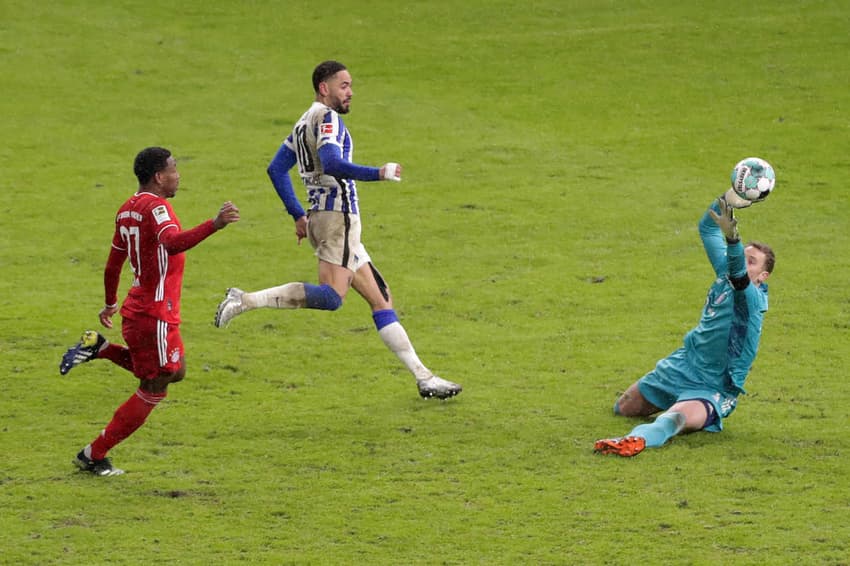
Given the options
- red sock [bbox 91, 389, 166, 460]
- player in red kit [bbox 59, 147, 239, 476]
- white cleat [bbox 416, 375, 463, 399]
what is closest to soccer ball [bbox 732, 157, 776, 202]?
white cleat [bbox 416, 375, 463, 399]

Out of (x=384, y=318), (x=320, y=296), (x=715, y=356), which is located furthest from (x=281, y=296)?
(x=715, y=356)

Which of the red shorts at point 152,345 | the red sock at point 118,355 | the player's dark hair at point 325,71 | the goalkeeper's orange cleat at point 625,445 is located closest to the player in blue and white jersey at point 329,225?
the player's dark hair at point 325,71

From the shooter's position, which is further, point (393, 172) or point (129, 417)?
point (393, 172)

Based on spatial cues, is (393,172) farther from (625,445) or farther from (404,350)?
(625,445)

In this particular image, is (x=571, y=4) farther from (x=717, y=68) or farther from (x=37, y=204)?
(x=37, y=204)

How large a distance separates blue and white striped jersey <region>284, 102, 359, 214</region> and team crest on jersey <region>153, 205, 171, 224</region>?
1801mm

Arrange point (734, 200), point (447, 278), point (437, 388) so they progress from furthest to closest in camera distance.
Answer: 1. point (447, 278)
2. point (437, 388)
3. point (734, 200)

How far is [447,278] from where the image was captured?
45.8 feet

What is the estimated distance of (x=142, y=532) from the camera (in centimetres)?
763

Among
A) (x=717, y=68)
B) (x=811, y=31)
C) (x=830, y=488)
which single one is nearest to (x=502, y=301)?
(x=830, y=488)

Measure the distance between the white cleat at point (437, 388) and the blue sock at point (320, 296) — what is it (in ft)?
3.28

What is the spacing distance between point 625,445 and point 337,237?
2.66m

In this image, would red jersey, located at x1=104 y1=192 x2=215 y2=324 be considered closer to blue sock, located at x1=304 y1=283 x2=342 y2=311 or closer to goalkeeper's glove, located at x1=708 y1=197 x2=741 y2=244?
blue sock, located at x1=304 y1=283 x2=342 y2=311

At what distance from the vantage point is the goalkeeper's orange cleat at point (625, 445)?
28.6ft
